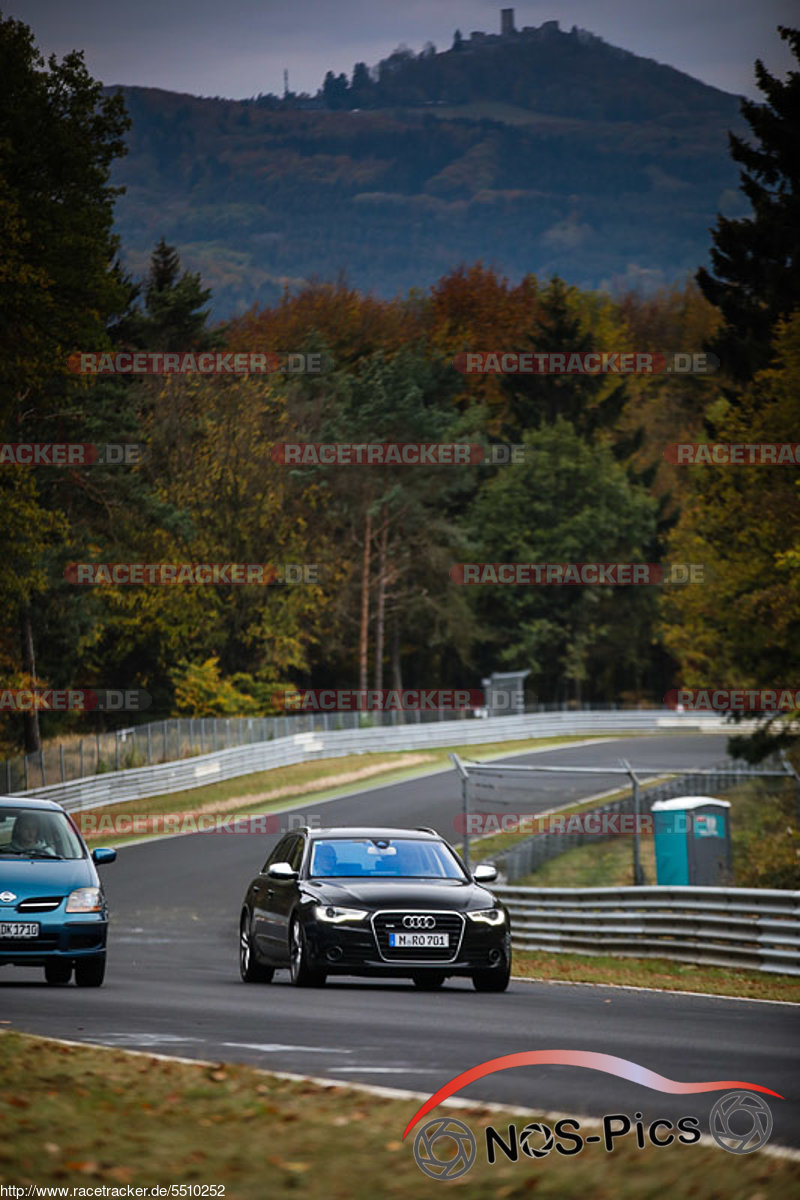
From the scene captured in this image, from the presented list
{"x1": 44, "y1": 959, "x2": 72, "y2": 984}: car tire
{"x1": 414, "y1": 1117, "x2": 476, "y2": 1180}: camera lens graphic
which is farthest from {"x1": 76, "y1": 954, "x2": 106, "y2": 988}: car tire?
{"x1": 414, "y1": 1117, "x2": 476, "y2": 1180}: camera lens graphic

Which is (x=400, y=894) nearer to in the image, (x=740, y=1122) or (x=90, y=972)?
(x=90, y=972)

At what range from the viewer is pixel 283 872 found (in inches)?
656

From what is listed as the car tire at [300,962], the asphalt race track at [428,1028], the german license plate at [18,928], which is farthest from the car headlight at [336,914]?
the german license plate at [18,928]

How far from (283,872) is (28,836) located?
246cm

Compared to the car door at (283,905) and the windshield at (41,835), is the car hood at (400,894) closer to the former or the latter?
the car door at (283,905)

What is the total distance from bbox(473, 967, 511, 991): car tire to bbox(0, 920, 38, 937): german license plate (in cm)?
385

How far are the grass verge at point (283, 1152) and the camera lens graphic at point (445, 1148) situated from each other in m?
0.04

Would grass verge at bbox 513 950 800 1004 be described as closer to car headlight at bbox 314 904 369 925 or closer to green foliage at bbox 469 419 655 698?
car headlight at bbox 314 904 369 925

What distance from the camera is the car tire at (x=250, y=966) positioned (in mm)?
17766

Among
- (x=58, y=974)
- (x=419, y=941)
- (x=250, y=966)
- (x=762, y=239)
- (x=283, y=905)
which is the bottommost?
(x=250, y=966)

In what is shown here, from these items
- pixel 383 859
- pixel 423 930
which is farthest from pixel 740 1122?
pixel 383 859

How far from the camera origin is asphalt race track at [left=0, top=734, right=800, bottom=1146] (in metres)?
8.97

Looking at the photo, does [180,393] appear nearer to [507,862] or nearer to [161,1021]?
[507,862]

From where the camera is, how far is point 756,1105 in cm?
827
